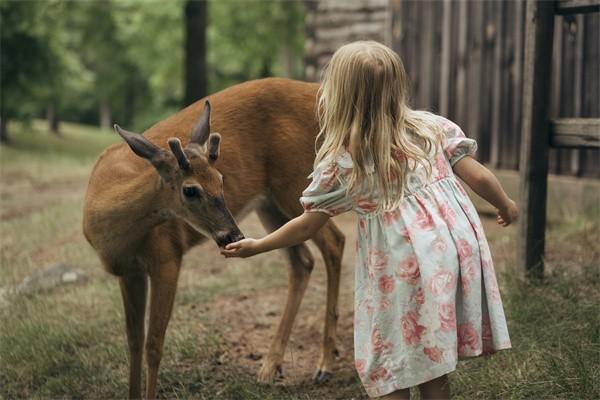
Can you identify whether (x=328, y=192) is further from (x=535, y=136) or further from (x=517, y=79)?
(x=517, y=79)

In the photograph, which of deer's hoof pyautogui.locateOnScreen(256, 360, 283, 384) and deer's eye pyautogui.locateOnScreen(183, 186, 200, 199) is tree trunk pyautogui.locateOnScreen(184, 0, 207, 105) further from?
deer's eye pyautogui.locateOnScreen(183, 186, 200, 199)

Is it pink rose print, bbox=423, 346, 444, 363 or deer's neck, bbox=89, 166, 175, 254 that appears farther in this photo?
deer's neck, bbox=89, 166, 175, 254

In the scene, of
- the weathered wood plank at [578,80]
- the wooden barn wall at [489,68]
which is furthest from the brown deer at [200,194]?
the weathered wood plank at [578,80]

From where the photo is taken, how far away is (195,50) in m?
12.4

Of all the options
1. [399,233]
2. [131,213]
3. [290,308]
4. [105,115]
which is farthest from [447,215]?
[105,115]

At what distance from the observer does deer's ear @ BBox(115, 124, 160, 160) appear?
13.3ft

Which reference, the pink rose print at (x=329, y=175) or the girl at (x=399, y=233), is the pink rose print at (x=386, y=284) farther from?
the pink rose print at (x=329, y=175)

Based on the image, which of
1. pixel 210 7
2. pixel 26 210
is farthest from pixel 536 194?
pixel 210 7

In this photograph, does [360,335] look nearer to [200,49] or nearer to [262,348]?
[262,348]

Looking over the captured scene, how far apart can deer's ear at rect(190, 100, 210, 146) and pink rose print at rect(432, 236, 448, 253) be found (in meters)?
1.73

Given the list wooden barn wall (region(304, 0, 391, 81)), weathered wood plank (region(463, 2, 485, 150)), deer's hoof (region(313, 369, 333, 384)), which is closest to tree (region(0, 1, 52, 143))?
wooden barn wall (region(304, 0, 391, 81))

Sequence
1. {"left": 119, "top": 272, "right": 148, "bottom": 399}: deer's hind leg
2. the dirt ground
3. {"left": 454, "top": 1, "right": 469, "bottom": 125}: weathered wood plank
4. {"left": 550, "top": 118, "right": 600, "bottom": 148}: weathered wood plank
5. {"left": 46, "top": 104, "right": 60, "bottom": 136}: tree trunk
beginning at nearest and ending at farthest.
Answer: {"left": 119, "top": 272, "right": 148, "bottom": 399}: deer's hind leg < {"left": 550, "top": 118, "right": 600, "bottom": 148}: weathered wood plank < the dirt ground < {"left": 454, "top": 1, "right": 469, "bottom": 125}: weathered wood plank < {"left": 46, "top": 104, "right": 60, "bottom": 136}: tree trunk

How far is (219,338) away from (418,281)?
2.48 meters

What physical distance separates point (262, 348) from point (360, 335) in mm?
2338
